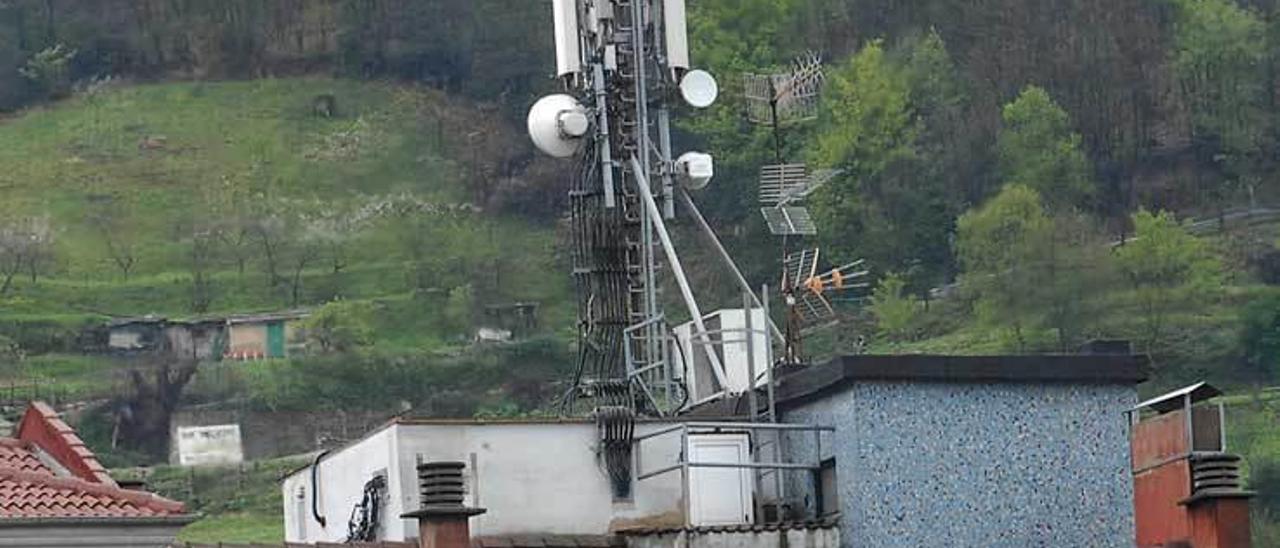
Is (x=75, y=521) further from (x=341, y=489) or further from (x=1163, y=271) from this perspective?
(x=1163, y=271)

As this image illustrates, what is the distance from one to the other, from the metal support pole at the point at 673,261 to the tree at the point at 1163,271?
8104 centimetres

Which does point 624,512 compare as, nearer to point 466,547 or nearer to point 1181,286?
point 466,547

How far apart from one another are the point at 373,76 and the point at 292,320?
30.1m

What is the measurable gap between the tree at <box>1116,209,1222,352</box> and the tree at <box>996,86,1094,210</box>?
216 inches

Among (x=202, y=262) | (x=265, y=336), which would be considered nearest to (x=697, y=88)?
(x=265, y=336)

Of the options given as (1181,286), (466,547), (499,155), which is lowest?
(466,547)

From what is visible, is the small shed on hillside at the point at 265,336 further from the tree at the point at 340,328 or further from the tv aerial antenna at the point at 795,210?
the tv aerial antenna at the point at 795,210

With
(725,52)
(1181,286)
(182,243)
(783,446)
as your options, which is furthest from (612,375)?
(182,243)

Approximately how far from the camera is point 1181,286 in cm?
11975

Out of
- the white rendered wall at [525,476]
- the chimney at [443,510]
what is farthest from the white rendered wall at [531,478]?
the chimney at [443,510]

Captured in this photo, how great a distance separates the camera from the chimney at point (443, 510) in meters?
24.5

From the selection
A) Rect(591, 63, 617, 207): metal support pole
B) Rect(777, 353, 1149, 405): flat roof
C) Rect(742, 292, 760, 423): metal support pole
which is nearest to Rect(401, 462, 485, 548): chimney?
Rect(777, 353, 1149, 405): flat roof

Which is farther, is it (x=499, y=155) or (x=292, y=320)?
(x=499, y=155)

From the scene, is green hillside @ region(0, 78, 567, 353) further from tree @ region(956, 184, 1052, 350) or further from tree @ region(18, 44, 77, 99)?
tree @ region(956, 184, 1052, 350)
